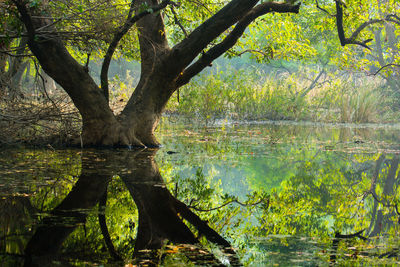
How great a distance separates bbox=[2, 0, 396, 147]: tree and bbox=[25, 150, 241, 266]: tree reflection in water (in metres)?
2.90

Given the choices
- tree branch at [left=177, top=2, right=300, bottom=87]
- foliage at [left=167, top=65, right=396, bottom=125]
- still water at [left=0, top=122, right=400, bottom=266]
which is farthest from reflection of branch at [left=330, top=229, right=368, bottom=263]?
foliage at [left=167, top=65, right=396, bottom=125]

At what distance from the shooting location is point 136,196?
4.54 meters

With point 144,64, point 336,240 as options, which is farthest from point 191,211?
point 144,64

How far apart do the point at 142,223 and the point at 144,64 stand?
6501 millimetres

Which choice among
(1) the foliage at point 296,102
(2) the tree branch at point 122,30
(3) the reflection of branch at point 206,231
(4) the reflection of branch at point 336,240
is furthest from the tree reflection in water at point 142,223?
(1) the foliage at point 296,102

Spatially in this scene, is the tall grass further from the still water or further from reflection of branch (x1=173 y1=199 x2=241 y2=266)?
reflection of branch (x1=173 y1=199 x2=241 y2=266)

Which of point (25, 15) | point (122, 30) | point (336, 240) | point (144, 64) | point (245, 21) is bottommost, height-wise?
point (336, 240)

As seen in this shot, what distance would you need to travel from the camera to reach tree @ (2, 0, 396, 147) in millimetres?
8086

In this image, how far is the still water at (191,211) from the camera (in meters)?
2.90

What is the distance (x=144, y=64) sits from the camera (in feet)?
31.7

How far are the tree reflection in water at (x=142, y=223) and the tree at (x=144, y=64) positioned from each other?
290 cm

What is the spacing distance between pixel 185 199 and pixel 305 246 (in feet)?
5.88

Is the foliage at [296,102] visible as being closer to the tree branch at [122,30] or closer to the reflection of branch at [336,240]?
the tree branch at [122,30]

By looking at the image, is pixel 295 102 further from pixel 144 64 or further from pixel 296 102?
pixel 144 64
